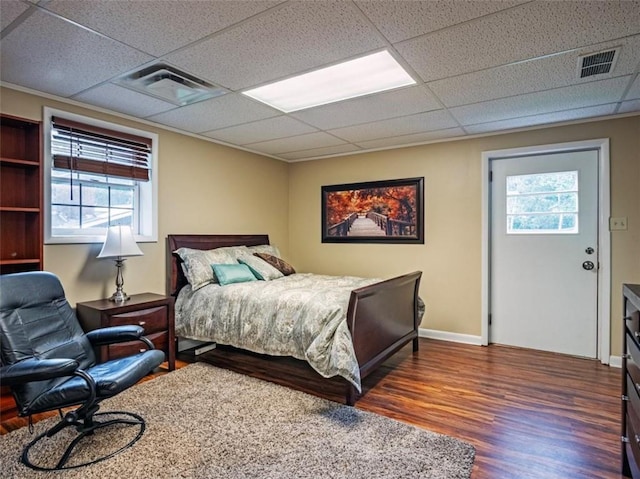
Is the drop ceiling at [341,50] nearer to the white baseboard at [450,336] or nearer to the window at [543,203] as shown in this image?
the window at [543,203]

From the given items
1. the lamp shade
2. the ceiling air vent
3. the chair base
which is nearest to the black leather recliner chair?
the chair base

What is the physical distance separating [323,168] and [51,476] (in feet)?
13.8

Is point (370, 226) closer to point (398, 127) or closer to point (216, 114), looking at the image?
point (398, 127)

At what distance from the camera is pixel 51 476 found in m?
1.84

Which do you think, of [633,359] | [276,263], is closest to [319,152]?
[276,263]

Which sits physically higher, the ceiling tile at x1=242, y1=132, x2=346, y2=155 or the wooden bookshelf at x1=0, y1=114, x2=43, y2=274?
the ceiling tile at x1=242, y1=132, x2=346, y2=155

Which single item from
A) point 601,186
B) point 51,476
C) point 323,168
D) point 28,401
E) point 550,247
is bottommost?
point 51,476

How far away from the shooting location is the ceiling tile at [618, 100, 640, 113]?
305cm

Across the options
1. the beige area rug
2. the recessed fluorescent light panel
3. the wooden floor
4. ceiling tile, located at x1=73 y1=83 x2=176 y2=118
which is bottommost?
the wooden floor

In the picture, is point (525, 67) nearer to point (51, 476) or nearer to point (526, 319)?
point (526, 319)

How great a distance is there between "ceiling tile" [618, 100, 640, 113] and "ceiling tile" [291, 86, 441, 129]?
1.53 meters

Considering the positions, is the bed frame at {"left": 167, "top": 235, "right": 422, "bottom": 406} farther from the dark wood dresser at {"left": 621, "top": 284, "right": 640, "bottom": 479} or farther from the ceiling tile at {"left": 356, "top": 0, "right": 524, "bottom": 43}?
the ceiling tile at {"left": 356, "top": 0, "right": 524, "bottom": 43}

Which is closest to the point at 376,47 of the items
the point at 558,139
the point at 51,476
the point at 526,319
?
the point at 558,139

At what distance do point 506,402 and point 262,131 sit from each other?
328 centimetres
